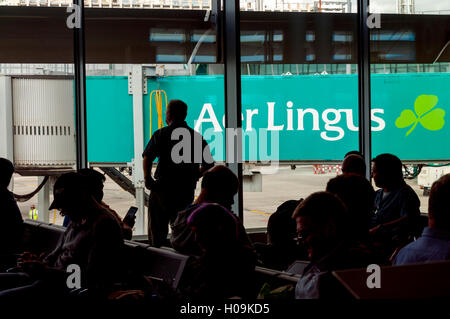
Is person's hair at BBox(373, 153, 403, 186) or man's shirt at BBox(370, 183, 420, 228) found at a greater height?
person's hair at BBox(373, 153, 403, 186)

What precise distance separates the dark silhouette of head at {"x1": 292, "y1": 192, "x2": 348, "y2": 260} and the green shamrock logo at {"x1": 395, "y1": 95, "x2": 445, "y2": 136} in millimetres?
5314

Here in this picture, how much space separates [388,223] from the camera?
353 centimetres

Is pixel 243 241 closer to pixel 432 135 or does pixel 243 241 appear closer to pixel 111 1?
pixel 111 1

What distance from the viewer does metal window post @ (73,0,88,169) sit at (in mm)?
5055

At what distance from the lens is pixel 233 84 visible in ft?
18.0

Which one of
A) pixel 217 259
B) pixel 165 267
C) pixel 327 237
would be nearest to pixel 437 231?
pixel 327 237

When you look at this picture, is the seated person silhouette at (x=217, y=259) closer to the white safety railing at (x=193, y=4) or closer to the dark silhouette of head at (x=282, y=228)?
the dark silhouette of head at (x=282, y=228)

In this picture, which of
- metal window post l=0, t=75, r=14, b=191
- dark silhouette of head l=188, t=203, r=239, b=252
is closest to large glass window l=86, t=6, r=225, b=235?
metal window post l=0, t=75, r=14, b=191

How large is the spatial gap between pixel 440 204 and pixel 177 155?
2.65 m

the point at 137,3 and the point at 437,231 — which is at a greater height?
the point at 137,3

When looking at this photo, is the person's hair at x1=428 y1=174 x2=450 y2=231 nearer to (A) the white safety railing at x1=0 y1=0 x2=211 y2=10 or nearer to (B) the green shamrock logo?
(A) the white safety railing at x1=0 y1=0 x2=211 y2=10

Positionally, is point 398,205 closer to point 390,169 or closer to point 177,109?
point 390,169

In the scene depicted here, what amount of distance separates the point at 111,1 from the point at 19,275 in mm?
3435

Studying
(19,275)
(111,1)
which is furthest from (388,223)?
(111,1)
